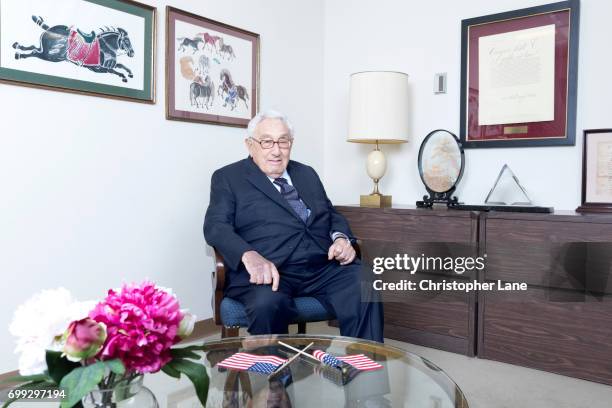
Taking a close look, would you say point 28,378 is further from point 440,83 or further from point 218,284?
point 440,83

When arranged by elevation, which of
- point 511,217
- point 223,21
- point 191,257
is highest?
point 223,21

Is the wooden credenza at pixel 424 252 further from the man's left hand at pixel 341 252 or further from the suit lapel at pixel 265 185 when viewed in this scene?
the suit lapel at pixel 265 185

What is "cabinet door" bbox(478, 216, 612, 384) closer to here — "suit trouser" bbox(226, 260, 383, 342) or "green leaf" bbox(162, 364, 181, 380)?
"suit trouser" bbox(226, 260, 383, 342)

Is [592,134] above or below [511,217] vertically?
above

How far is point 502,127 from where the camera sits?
10.1 ft

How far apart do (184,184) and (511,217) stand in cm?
181

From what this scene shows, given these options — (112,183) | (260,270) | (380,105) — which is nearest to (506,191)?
(380,105)

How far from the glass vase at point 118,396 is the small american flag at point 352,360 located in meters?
0.66

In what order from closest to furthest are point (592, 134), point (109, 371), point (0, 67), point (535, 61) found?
point (109, 371), point (0, 67), point (592, 134), point (535, 61)

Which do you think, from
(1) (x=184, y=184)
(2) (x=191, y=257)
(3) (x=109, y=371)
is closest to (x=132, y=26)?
(1) (x=184, y=184)

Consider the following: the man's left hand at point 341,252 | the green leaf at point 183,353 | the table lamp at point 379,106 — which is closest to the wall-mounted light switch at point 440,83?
the table lamp at point 379,106

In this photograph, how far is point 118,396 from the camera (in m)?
0.94

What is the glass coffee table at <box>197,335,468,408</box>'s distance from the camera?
1.32m

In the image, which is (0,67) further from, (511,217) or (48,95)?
(511,217)
